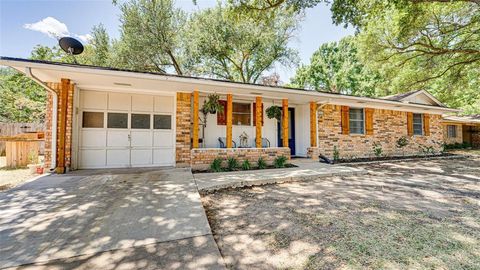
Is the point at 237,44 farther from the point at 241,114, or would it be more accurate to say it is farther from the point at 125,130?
A: the point at 125,130

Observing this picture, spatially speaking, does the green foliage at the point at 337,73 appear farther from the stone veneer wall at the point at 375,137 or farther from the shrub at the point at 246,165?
the shrub at the point at 246,165

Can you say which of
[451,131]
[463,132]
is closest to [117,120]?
[451,131]

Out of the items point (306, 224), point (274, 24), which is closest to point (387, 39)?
point (274, 24)

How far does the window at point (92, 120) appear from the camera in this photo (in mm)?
5926

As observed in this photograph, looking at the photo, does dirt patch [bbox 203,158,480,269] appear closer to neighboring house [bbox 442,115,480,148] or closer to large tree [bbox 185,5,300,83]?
large tree [bbox 185,5,300,83]

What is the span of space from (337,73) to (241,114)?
1771 centimetres

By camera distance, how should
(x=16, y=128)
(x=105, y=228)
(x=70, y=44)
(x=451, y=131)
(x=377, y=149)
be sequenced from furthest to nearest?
(x=451, y=131), (x=16, y=128), (x=377, y=149), (x=70, y=44), (x=105, y=228)

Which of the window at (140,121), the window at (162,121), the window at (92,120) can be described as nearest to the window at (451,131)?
the window at (162,121)

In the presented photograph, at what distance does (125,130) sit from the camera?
623cm

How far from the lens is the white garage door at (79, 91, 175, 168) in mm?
5941

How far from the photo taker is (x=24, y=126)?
954cm

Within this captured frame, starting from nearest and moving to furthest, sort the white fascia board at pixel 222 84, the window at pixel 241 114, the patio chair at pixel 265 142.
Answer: the white fascia board at pixel 222 84, the window at pixel 241 114, the patio chair at pixel 265 142

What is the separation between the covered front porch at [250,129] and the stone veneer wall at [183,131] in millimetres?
249

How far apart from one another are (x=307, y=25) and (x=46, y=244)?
15498 millimetres
